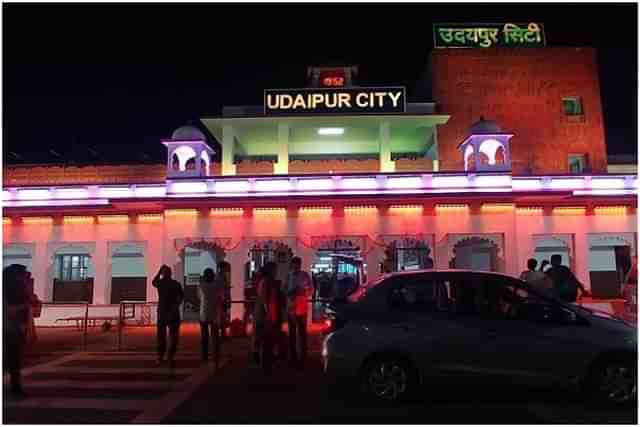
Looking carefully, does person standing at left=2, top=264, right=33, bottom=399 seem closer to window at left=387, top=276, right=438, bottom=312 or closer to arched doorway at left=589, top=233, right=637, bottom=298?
window at left=387, top=276, right=438, bottom=312

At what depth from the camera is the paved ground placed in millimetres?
6664

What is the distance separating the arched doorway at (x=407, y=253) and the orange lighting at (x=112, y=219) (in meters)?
8.07

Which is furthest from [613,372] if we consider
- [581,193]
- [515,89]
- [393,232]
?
[515,89]

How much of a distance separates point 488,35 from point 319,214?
13.5 m

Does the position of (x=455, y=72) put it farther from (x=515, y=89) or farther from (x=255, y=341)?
(x=255, y=341)

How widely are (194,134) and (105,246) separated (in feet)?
14.6

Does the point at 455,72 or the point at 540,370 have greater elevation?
the point at 455,72

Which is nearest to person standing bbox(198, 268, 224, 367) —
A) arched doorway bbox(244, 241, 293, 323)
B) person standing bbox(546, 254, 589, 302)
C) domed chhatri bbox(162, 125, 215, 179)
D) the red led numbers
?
arched doorway bbox(244, 241, 293, 323)

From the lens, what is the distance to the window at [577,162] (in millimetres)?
23812

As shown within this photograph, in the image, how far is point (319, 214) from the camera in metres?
17.2

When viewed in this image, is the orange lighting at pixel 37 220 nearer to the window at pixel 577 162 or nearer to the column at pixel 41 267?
the column at pixel 41 267

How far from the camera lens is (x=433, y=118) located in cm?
2144

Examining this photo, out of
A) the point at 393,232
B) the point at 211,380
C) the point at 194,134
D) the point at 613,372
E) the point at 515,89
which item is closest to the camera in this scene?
the point at 613,372

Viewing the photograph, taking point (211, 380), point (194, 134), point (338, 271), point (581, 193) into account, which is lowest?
point (211, 380)
